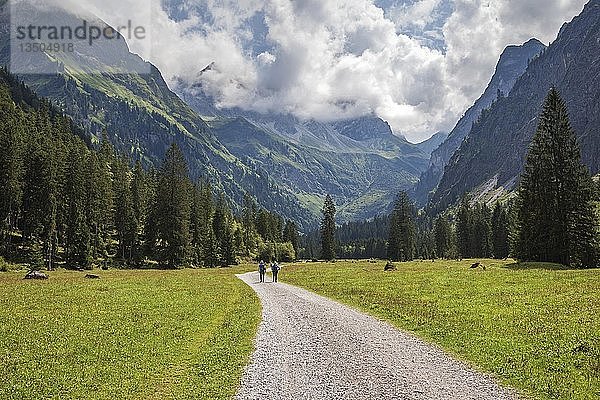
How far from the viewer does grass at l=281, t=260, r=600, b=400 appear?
51.1 feet

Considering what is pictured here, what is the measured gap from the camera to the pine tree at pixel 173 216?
103 m

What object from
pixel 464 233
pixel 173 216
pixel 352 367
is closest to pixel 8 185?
pixel 173 216

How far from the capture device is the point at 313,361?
58.6ft

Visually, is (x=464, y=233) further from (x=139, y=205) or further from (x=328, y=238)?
(x=139, y=205)

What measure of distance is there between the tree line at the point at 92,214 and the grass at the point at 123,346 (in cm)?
5235

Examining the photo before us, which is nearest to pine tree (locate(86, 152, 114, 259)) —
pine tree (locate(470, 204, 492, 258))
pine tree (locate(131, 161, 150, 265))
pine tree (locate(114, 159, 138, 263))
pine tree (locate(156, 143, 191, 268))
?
pine tree (locate(114, 159, 138, 263))

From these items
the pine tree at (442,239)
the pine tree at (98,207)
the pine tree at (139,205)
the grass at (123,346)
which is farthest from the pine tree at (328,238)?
the grass at (123,346)

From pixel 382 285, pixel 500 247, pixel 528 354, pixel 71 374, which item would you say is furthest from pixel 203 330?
pixel 500 247

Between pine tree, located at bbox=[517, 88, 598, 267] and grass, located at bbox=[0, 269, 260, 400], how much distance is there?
44.7 metres

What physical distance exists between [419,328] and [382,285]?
863 inches

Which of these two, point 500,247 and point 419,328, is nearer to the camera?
point 419,328

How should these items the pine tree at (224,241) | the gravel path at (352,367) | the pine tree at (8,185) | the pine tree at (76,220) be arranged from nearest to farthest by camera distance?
the gravel path at (352,367) → the pine tree at (8,185) → the pine tree at (76,220) → the pine tree at (224,241)

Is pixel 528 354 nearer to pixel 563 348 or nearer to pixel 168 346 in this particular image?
pixel 563 348

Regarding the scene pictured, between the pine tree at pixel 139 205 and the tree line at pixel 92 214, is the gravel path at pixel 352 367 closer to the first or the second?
the tree line at pixel 92 214
